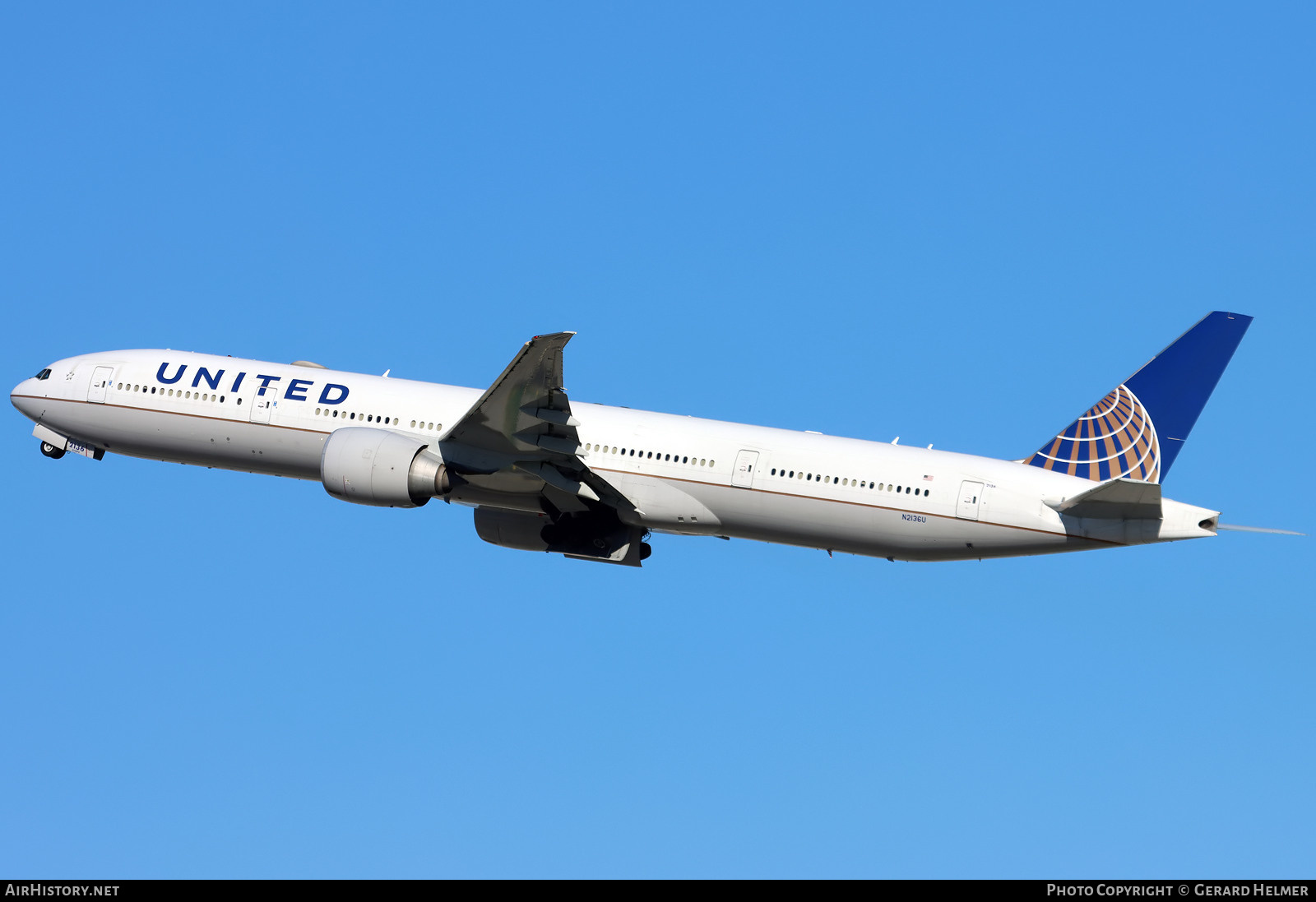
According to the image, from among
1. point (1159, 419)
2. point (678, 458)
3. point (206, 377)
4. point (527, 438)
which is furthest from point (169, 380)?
point (1159, 419)

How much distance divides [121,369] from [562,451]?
44.8 feet

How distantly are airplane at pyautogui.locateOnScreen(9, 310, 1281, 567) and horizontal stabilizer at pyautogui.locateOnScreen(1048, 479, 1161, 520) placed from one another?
42 mm

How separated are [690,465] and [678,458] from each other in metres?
0.37

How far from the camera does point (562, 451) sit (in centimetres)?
3484

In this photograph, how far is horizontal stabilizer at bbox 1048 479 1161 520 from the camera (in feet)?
107

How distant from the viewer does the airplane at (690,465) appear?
Result: 34.2 metres

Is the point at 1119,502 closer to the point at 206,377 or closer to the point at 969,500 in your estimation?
the point at 969,500

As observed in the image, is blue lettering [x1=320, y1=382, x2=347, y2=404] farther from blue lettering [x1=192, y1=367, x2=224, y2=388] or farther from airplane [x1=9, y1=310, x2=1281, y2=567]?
blue lettering [x1=192, y1=367, x2=224, y2=388]

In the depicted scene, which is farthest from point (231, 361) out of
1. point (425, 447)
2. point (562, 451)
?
point (562, 451)

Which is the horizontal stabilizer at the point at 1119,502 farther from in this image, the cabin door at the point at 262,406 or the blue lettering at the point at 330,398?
the cabin door at the point at 262,406

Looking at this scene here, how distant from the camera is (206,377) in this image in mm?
39344

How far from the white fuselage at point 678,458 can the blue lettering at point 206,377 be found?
0.05 m
